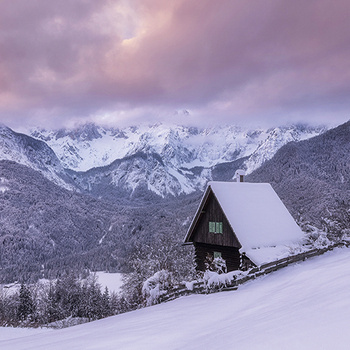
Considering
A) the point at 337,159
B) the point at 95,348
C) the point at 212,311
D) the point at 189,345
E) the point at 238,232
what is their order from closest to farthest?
the point at 189,345 → the point at 95,348 → the point at 212,311 → the point at 238,232 → the point at 337,159

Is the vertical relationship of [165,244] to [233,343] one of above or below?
above

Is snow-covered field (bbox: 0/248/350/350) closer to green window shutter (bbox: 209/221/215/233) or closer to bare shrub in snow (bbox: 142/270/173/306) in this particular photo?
bare shrub in snow (bbox: 142/270/173/306)

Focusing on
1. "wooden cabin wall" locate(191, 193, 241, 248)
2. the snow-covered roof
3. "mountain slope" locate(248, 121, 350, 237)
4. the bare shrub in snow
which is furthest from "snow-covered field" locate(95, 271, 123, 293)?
the bare shrub in snow

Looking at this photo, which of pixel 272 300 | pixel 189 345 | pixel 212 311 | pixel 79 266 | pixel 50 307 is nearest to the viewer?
pixel 189 345

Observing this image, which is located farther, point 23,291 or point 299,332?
point 23,291

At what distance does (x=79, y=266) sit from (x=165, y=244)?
147 meters

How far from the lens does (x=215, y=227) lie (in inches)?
1035

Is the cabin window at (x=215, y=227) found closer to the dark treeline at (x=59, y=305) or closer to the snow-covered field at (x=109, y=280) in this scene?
the dark treeline at (x=59, y=305)

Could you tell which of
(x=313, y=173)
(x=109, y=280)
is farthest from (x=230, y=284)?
(x=109, y=280)

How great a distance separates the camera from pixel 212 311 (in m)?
11.0

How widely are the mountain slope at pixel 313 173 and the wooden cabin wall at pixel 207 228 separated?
128 ft

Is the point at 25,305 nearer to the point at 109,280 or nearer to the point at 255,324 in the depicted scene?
the point at 255,324

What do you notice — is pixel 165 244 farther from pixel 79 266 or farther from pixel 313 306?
pixel 79 266

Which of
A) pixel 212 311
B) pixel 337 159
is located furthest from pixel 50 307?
pixel 337 159
